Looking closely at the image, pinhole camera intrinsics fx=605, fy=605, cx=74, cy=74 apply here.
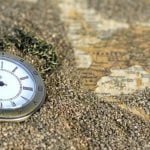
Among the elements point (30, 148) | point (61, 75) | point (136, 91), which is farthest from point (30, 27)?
point (30, 148)

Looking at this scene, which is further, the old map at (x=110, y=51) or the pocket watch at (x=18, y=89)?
the old map at (x=110, y=51)

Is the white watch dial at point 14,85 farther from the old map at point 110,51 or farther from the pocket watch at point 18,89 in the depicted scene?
the old map at point 110,51

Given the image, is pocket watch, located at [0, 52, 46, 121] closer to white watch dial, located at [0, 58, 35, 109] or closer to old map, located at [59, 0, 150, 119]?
white watch dial, located at [0, 58, 35, 109]

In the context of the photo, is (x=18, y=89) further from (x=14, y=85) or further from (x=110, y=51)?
(x=110, y=51)

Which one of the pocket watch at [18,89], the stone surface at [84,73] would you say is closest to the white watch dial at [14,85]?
the pocket watch at [18,89]

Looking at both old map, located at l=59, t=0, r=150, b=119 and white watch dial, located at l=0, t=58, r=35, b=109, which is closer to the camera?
white watch dial, located at l=0, t=58, r=35, b=109

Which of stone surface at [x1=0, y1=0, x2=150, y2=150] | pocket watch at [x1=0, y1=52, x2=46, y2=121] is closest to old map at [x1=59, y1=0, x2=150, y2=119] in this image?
stone surface at [x1=0, y1=0, x2=150, y2=150]

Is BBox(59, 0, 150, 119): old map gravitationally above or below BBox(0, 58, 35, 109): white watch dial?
above
